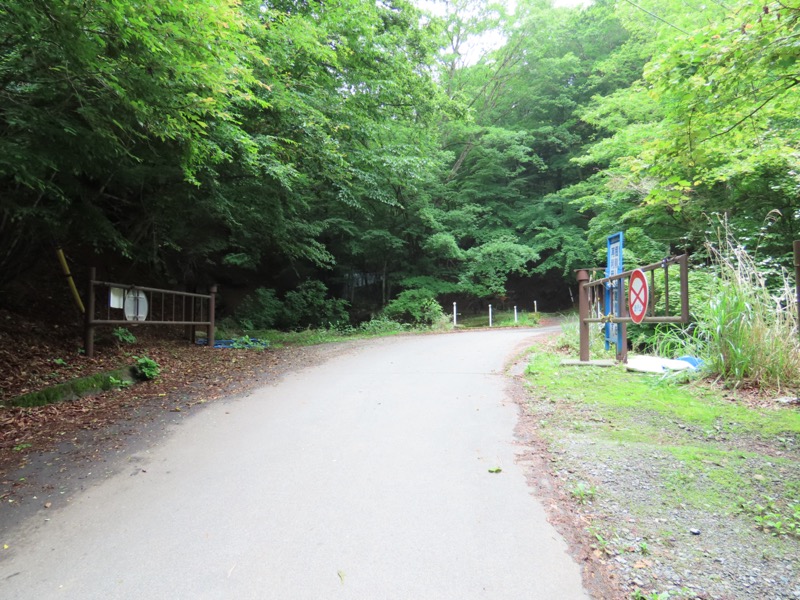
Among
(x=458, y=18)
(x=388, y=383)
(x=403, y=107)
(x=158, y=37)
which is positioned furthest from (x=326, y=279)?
(x=158, y=37)

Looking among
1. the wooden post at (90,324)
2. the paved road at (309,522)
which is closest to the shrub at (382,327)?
the wooden post at (90,324)

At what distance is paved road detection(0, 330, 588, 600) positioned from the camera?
211cm

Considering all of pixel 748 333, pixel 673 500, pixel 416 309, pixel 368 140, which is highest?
pixel 368 140

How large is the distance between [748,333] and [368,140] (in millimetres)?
9578

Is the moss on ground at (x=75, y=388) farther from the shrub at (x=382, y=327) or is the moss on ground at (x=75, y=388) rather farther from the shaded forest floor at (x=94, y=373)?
the shrub at (x=382, y=327)

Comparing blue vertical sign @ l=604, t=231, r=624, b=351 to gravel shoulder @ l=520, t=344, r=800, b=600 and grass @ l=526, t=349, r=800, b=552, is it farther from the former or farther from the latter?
gravel shoulder @ l=520, t=344, r=800, b=600

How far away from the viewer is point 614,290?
7766 mm

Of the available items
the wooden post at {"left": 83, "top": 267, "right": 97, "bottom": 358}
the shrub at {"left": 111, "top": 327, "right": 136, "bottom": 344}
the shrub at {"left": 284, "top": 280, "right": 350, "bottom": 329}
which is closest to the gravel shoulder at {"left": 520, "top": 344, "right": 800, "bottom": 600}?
the wooden post at {"left": 83, "top": 267, "right": 97, "bottom": 358}

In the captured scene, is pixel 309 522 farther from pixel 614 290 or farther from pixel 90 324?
pixel 614 290

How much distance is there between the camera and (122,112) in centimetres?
470

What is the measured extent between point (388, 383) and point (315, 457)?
273 cm

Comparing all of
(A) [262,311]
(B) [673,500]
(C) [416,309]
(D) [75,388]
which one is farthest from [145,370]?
(C) [416,309]

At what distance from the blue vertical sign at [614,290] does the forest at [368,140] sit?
1.00 meters

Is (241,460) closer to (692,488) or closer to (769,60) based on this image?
(692,488)
